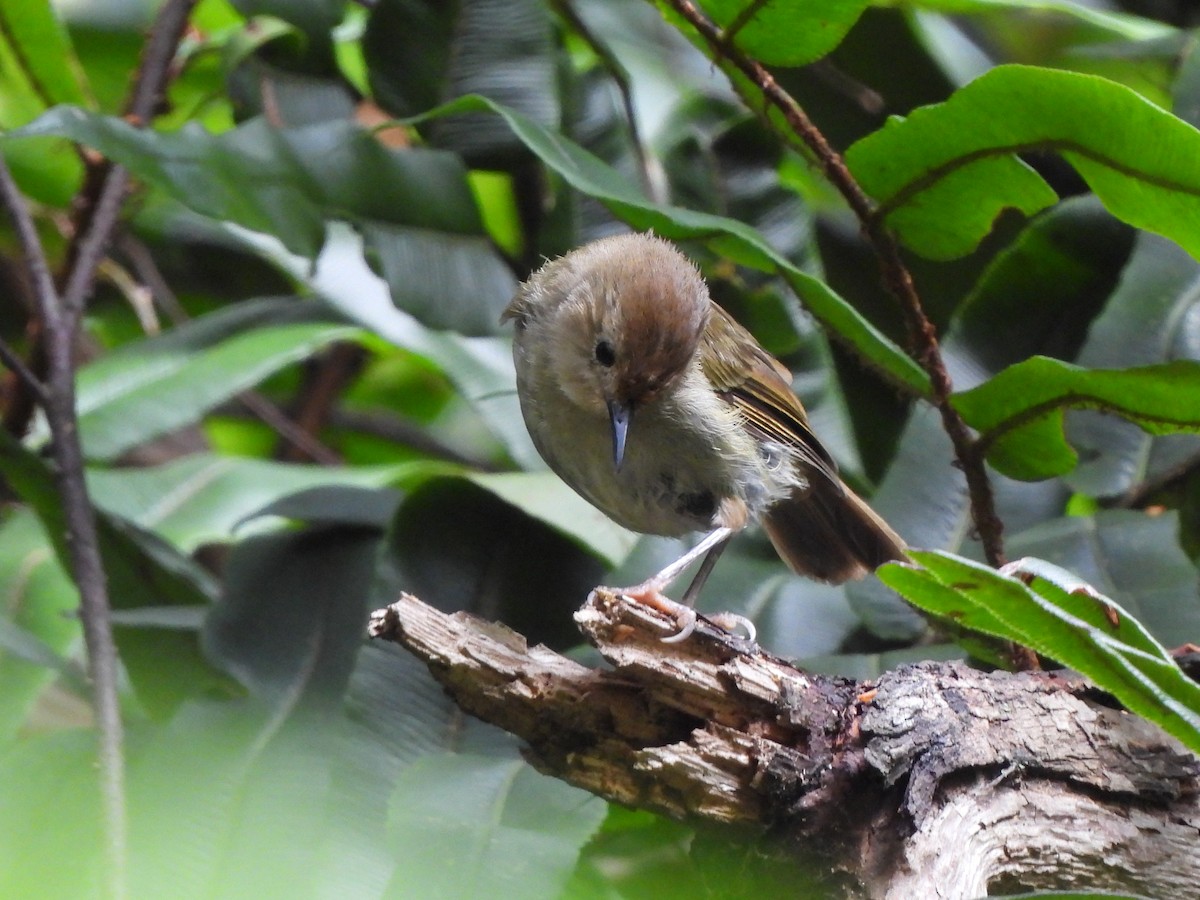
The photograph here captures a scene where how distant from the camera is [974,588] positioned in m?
1.64

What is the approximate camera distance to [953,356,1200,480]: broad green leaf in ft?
6.83

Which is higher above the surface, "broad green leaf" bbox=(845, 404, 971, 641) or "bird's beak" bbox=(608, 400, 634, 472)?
"broad green leaf" bbox=(845, 404, 971, 641)

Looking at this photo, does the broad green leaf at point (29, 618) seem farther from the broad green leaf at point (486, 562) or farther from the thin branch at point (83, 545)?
the broad green leaf at point (486, 562)

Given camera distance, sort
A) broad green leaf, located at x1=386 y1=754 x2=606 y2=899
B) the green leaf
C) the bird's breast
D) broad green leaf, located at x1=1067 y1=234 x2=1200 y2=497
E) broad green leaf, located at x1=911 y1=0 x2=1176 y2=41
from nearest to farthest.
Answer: the green leaf < broad green leaf, located at x1=386 y1=754 x2=606 y2=899 < the bird's breast < broad green leaf, located at x1=1067 y1=234 x2=1200 y2=497 < broad green leaf, located at x1=911 y1=0 x2=1176 y2=41

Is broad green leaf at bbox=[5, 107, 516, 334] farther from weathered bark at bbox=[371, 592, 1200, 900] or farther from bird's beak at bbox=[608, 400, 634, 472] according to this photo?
weathered bark at bbox=[371, 592, 1200, 900]

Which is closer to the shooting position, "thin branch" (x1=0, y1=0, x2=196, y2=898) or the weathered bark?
the weathered bark

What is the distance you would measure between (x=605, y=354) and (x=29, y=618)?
1658mm

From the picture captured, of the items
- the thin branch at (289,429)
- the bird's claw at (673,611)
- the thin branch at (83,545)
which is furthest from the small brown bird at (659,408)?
the thin branch at (289,429)

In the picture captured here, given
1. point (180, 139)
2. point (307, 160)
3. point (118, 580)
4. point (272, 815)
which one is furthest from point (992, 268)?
point (118, 580)

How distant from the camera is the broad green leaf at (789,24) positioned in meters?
2.30

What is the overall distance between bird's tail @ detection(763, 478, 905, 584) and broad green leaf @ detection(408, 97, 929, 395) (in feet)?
1.37

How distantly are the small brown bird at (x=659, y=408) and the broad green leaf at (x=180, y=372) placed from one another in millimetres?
784

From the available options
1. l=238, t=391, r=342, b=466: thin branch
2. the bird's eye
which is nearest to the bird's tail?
the bird's eye

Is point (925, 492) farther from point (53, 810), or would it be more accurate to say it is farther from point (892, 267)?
point (53, 810)
